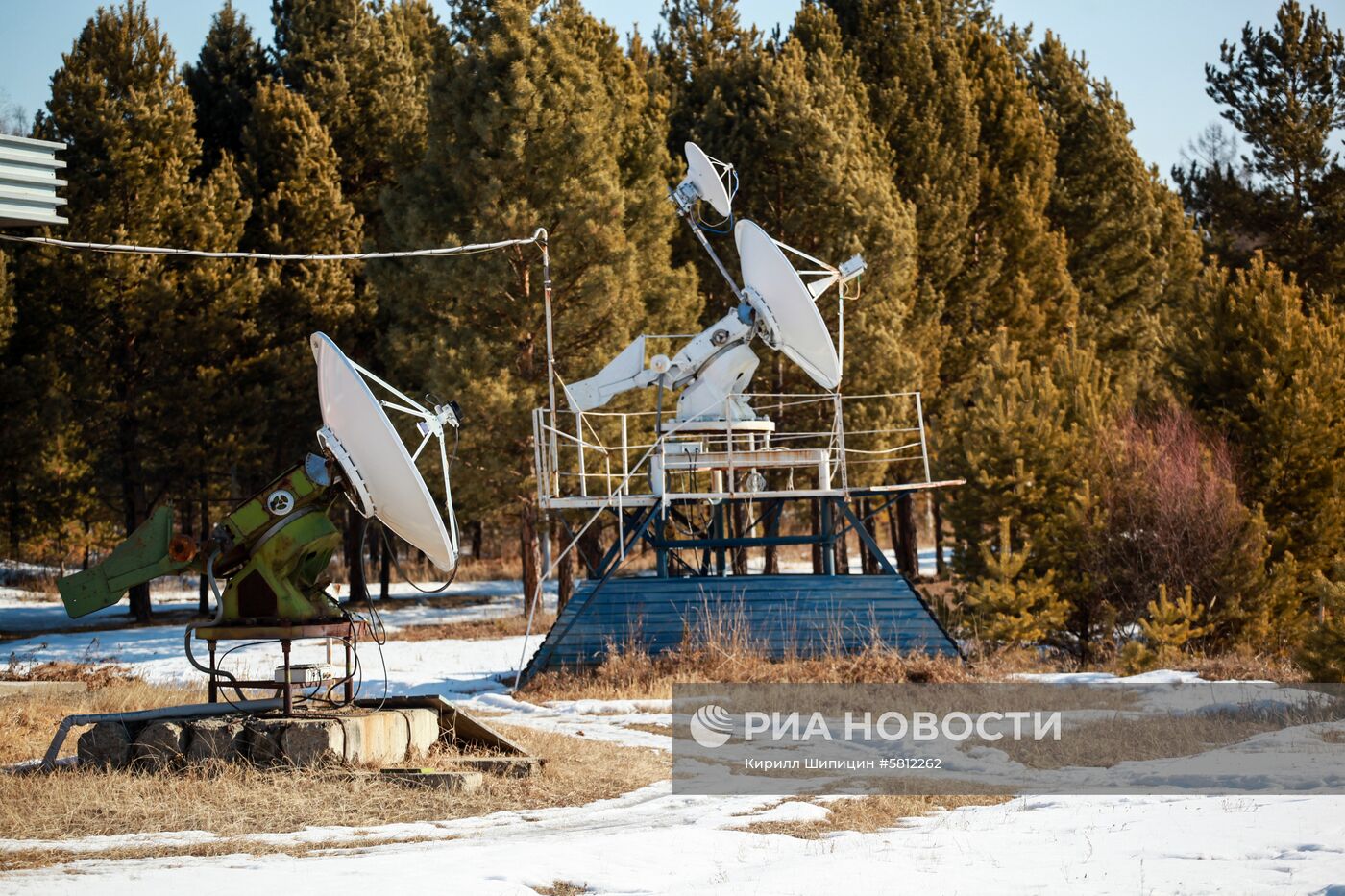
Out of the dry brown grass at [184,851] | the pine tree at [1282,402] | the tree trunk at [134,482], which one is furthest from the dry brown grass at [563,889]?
the tree trunk at [134,482]

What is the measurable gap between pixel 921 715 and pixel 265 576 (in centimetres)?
676

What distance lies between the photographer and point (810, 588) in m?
19.9

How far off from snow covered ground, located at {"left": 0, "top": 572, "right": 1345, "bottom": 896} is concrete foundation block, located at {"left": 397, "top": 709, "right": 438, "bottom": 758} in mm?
2154

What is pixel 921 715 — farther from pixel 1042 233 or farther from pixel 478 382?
pixel 1042 233

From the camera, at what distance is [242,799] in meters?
10.8

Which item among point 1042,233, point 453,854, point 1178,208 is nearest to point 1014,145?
point 1042,233

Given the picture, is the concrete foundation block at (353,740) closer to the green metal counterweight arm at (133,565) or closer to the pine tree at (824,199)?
the green metal counterweight arm at (133,565)

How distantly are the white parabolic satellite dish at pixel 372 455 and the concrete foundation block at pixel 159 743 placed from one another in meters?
2.28

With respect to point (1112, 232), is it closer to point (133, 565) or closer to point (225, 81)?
point (225, 81)

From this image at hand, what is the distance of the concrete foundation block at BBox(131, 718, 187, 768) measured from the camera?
11.8m

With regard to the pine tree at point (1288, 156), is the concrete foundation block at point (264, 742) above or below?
below

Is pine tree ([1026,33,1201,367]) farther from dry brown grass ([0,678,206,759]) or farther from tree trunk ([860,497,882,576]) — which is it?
dry brown grass ([0,678,206,759])

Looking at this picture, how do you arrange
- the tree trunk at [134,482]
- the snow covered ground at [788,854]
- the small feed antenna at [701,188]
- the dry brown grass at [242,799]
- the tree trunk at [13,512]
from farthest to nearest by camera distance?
the tree trunk at [13,512] → the tree trunk at [134,482] → the small feed antenna at [701,188] → the dry brown grass at [242,799] → the snow covered ground at [788,854]

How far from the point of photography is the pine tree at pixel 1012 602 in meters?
22.0
